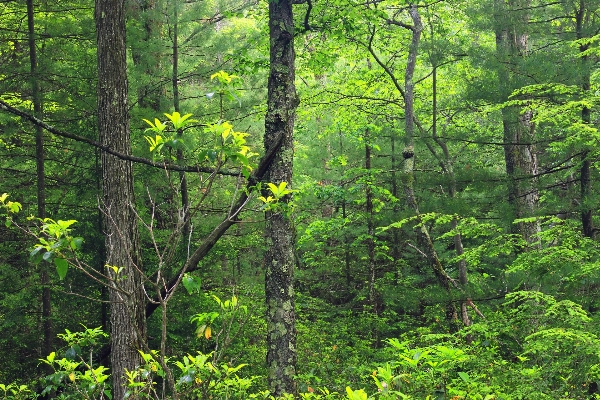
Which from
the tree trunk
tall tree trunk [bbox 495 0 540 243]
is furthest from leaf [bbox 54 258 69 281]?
the tree trunk

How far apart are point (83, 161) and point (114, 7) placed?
388 cm

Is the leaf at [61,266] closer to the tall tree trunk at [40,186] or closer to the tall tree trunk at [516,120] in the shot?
the tall tree trunk at [516,120]

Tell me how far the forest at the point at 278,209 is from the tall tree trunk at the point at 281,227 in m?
0.02

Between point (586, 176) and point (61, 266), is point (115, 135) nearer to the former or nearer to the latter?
point (61, 266)

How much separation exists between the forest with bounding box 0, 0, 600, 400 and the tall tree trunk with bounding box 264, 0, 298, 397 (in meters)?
0.02

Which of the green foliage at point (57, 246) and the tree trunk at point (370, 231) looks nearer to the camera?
the green foliage at point (57, 246)

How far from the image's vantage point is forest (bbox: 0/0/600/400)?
3180 mm

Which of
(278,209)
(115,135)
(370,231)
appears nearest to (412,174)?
(370,231)

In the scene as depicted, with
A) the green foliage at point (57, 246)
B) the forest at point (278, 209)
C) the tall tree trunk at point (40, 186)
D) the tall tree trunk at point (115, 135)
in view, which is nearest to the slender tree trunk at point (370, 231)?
the forest at point (278, 209)

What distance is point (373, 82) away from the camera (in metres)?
11.2

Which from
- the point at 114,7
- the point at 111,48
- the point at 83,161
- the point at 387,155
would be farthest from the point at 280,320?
the point at 387,155

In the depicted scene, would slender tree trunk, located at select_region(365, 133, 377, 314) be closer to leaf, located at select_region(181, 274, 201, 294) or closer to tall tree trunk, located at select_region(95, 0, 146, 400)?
tall tree trunk, located at select_region(95, 0, 146, 400)

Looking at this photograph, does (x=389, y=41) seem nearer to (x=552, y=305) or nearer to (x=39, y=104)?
(x=39, y=104)

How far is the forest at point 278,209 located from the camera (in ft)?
10.4
